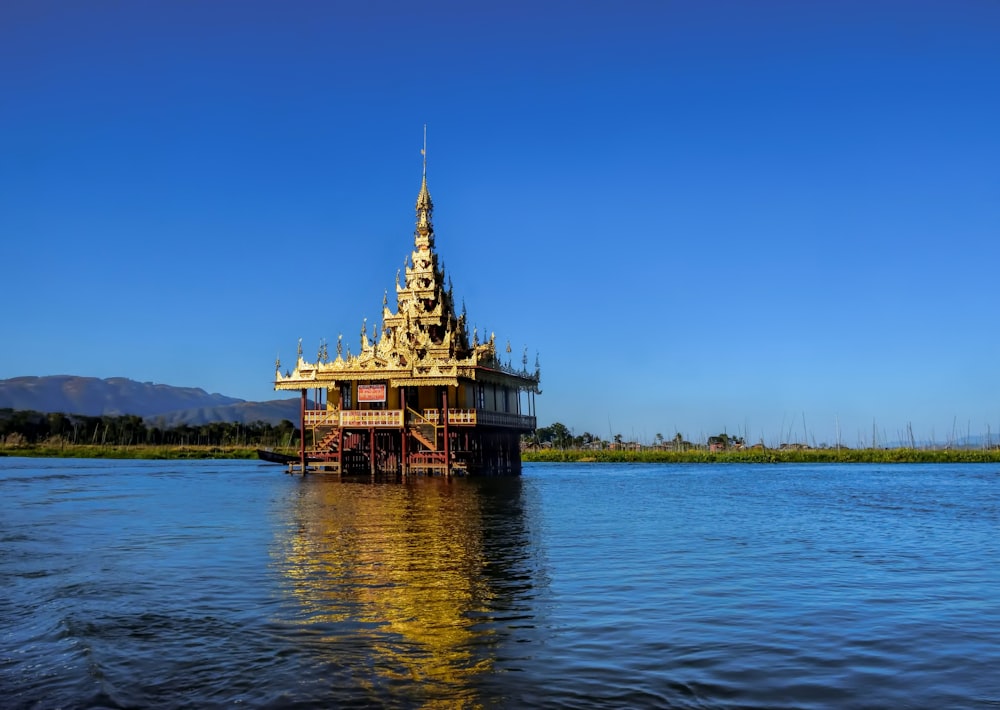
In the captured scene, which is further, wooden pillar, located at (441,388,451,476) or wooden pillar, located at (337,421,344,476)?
wooden pillar, located at (337,421,344,476)

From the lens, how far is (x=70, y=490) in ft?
151

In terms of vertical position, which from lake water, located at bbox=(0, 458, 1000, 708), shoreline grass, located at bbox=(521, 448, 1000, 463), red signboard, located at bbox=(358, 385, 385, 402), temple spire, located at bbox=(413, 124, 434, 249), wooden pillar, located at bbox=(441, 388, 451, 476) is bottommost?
lake water, located at bbox=(0, 458, 1000, 708)

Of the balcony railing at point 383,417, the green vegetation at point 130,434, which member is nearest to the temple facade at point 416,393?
the balcony railing at point 383,417

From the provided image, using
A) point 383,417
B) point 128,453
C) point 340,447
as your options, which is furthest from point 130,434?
point 383,417

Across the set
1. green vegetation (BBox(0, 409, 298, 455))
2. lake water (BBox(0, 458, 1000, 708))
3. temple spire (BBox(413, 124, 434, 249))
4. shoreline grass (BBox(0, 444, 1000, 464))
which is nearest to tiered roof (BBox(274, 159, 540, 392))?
temple spire (BBox(413, 124, 434, 249))

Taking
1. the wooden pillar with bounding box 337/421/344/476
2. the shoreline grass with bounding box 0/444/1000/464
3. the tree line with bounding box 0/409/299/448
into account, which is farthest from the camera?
the tree line with bounding box 0/409/299/448

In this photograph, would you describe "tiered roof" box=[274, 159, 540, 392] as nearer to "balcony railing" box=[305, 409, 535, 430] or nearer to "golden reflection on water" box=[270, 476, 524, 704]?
"balcony railing" box=[305, 409, 535, 430]

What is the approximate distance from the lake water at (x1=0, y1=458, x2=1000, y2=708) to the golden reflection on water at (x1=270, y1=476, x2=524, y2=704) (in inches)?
2.6

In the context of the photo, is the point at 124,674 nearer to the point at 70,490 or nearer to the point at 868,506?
the point at 868,506

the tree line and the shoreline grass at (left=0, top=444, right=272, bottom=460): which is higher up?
the tree line

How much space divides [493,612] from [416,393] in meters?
46.6

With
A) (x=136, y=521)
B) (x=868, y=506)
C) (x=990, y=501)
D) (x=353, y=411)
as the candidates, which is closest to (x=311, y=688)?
(x=136, y=521)

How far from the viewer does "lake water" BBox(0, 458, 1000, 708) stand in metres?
10.0

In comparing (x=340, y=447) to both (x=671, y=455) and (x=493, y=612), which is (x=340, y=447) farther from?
(x=671, y=455)
